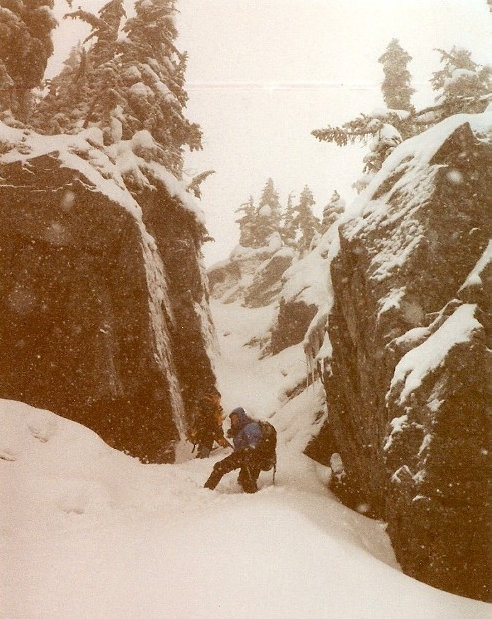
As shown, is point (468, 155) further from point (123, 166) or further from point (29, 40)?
point (29, 40)

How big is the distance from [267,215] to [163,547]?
50.0m

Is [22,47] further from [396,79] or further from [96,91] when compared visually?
[396,79]

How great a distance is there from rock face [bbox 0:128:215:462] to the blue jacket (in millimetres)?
5083

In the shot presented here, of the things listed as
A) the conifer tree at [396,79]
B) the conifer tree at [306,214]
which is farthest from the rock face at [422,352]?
the conifer tree at [306,214]

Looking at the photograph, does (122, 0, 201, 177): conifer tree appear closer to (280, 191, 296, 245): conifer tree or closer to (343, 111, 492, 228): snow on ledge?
(343, 111, 492, 228): snow on ledge

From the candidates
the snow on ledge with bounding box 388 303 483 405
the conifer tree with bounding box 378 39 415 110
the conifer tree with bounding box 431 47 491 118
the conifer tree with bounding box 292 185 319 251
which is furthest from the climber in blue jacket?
the conifer tree with bounding box 292 185 319 251

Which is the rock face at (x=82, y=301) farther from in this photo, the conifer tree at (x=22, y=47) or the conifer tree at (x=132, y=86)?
the conifer tree at (x=22, y=47)

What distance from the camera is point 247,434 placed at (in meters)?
9.34

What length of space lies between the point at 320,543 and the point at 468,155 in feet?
21.4

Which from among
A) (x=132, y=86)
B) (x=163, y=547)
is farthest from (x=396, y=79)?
(x=163, y=547)

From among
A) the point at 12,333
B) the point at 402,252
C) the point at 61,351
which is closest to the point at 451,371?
the point at 402,252

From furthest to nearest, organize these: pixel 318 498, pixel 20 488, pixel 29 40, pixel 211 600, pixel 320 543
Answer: pixel 29 40, pixel 318 498, pixel 20 488, pixel 320 543, pixel 211 600

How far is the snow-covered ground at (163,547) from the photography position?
3871 millimetres

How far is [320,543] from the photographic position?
518 centimetres
